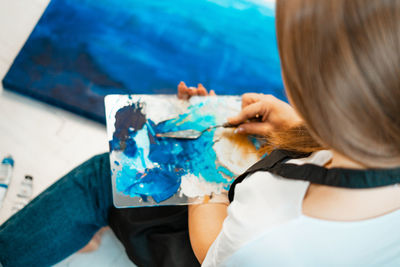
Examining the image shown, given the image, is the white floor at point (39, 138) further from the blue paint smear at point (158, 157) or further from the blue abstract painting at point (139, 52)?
the blue paint smear at point (158, 157)

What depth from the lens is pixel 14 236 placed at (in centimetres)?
71

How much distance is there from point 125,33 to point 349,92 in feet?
3.29

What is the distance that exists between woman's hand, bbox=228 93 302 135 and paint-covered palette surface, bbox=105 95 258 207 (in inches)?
1.3

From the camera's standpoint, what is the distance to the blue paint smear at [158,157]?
0.72 metres

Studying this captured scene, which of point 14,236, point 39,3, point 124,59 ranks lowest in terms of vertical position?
point 14,236

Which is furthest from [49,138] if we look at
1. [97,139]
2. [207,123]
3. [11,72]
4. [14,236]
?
[207,123]

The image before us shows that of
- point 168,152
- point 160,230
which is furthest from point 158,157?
point 160,230

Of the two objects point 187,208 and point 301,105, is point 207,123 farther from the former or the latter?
point 301,105

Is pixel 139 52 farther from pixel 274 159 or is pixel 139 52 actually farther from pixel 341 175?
pixel 341 175

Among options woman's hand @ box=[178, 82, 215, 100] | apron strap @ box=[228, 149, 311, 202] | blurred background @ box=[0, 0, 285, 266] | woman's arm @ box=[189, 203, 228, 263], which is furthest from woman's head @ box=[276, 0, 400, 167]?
blurred background @ box=[0, 0, 285, 266]

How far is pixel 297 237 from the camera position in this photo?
0.46m

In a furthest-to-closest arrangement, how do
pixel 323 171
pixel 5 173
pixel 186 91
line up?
pixel 5 173 < pixel 186 91 < pixel 323 171

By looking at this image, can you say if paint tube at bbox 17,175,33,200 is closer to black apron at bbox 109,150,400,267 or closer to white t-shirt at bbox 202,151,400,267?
black apron at bbox 109,150,400,267

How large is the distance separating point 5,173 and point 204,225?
2.08 feet
